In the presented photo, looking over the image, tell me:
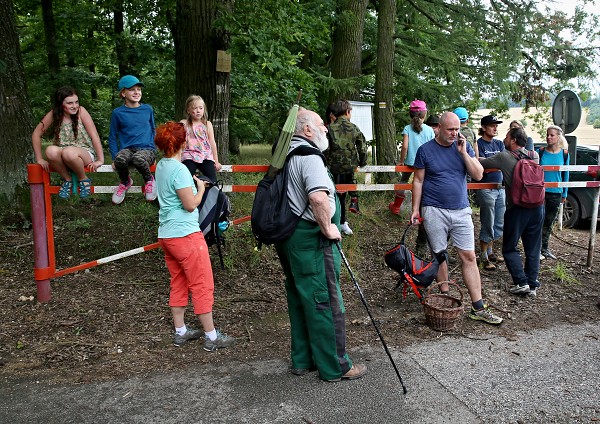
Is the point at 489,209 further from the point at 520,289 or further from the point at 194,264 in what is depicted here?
the point at 194,264

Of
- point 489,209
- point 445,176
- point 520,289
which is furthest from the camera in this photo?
point 489,209

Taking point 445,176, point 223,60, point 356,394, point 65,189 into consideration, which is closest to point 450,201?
point 445,176

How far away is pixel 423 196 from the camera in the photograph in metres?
5.12

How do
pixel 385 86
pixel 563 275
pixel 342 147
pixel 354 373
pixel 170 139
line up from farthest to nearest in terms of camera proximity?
pixel 385 86, pixel 563 275, pixel 342 147, pixel 170 139, pixel 354 373

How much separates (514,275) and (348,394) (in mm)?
2985

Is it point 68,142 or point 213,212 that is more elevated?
point 68,142

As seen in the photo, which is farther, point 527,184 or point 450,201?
point 527,184

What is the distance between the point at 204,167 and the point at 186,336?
67.1 inches

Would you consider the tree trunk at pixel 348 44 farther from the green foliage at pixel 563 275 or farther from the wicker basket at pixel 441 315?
the wicker basket at pixel 441 315

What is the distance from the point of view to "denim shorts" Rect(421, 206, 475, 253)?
4.97m

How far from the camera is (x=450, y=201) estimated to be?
16.3 feet

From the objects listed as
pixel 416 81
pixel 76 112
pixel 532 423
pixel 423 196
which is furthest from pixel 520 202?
pixel 416 81

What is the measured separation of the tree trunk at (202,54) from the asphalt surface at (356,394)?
3.77 metres

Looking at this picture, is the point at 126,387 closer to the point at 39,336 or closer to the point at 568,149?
the point at 39,336
